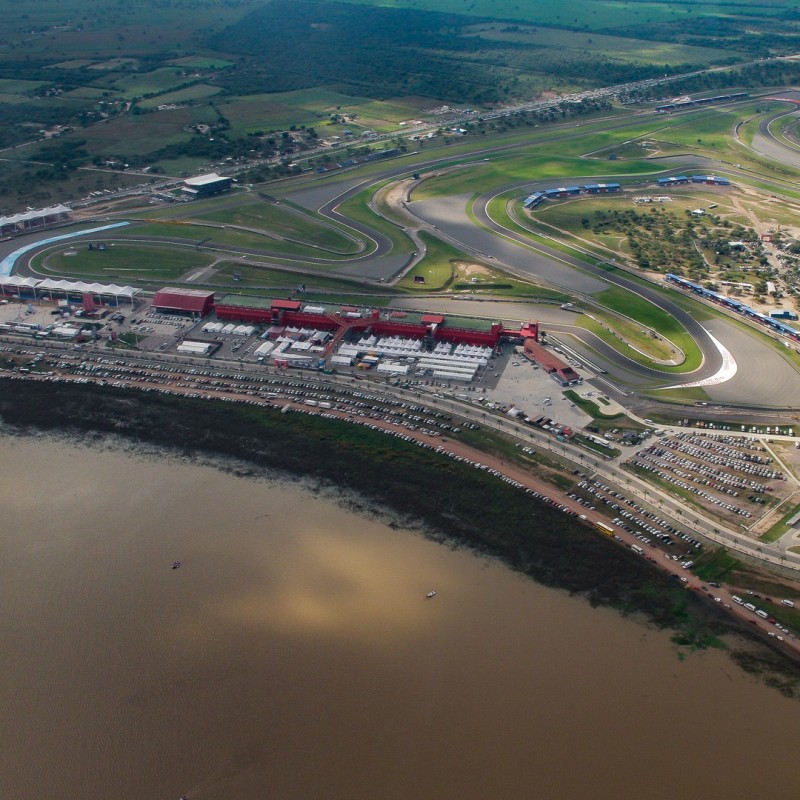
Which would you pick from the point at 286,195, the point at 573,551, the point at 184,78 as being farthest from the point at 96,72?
A: the point at 573,551

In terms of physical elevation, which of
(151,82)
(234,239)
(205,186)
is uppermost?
(151,82)

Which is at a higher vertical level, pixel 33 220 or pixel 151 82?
pixel 151 82

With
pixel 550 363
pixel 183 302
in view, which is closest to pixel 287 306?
pixel 183 302

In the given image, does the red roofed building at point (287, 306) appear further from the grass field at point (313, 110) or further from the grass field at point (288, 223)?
the grass field at point (313, 110)

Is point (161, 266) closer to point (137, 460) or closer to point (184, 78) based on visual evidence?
point (137, 460)

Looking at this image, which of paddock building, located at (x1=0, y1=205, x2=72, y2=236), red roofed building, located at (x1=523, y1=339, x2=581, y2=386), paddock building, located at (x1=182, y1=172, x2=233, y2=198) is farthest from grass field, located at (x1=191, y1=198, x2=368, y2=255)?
red roofed building, located at (x1=523, y1=339, x2=581, y2=386)

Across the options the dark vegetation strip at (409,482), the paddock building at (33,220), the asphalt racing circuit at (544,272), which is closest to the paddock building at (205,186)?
the asphalt racing circuit at (544,272)

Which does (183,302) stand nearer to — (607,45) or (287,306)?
(287,306)

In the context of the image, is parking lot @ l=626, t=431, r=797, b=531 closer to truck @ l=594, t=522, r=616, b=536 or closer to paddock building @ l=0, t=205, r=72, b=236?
truck @ l=594, t=522, r=616, b=536
